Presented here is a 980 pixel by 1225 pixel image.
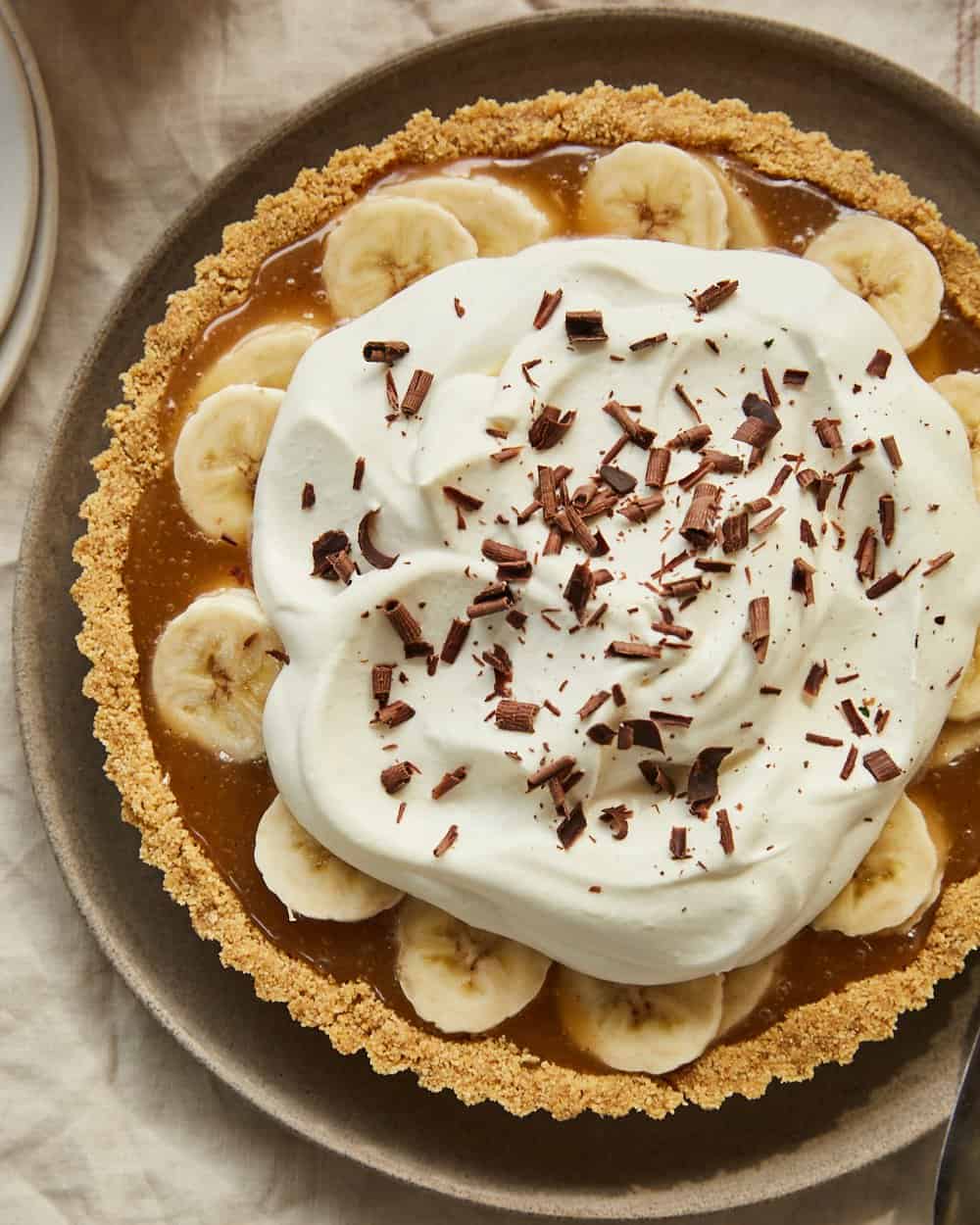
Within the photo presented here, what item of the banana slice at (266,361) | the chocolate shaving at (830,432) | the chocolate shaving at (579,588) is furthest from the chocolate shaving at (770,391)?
the banana slice at (266,361)

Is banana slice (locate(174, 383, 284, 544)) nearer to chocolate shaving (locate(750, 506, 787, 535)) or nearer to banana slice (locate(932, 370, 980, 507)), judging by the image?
chocolate shaving (locate(750, 506, 787, 535))

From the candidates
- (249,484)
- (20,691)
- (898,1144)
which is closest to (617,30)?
(249,484)

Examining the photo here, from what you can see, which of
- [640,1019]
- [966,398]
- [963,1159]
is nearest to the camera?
[640,1019]

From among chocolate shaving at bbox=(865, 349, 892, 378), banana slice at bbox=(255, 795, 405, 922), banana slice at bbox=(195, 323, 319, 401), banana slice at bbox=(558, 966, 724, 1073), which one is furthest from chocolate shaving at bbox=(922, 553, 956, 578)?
banana slice at bbox=(195, 323, 319, 401)

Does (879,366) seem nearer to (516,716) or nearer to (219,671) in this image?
(516,716)

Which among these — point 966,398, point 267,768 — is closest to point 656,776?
A: point 267,768

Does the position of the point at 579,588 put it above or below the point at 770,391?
below
